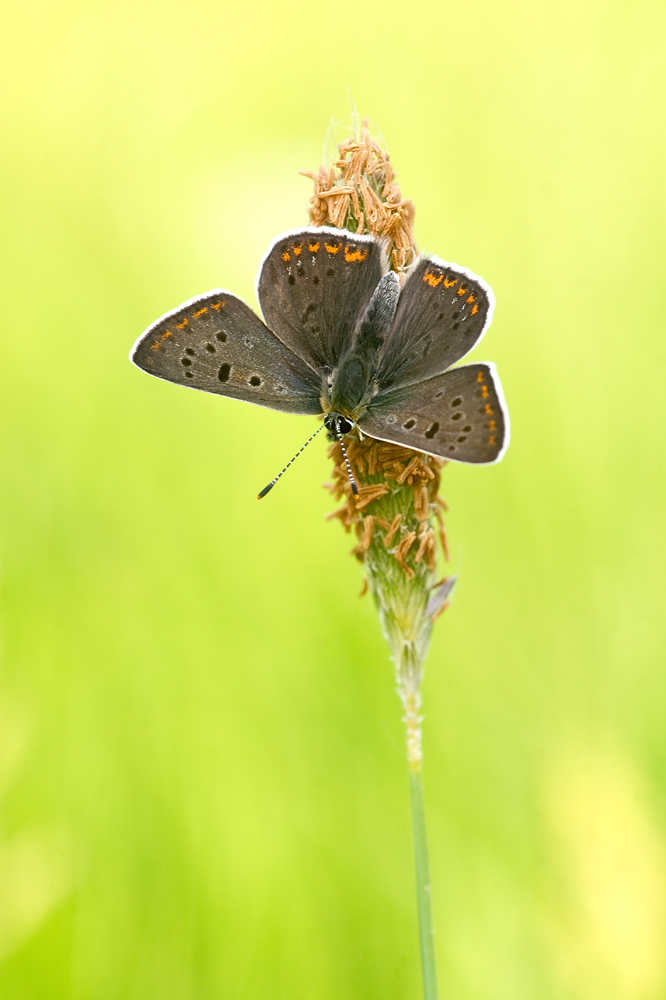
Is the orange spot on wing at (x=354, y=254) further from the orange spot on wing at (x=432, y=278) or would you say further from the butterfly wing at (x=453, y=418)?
the butterfly wing at (x=453, y=418)

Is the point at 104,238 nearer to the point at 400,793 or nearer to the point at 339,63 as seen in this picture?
the point at 339,63

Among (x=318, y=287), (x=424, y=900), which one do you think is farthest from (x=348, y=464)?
(x=424, y=900)

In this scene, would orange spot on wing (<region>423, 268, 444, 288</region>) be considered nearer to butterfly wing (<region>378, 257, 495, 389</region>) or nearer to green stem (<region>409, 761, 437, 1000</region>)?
butterfly wing (<region>378, 257, 495, 389</region>)

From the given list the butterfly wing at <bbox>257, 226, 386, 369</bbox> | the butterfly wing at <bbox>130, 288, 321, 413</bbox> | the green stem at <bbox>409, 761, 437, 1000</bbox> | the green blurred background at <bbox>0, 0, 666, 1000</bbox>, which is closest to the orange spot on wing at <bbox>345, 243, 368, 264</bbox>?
the butterfly wing at <bbox>257, 226, 386, 369</bbox>

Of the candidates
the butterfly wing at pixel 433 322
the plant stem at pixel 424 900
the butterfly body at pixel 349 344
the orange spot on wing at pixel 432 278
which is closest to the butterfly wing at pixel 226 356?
the butterfly body at pixel 349 344

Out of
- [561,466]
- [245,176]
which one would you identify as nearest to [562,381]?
[561,466]

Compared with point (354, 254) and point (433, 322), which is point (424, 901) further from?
point (354, 254)
